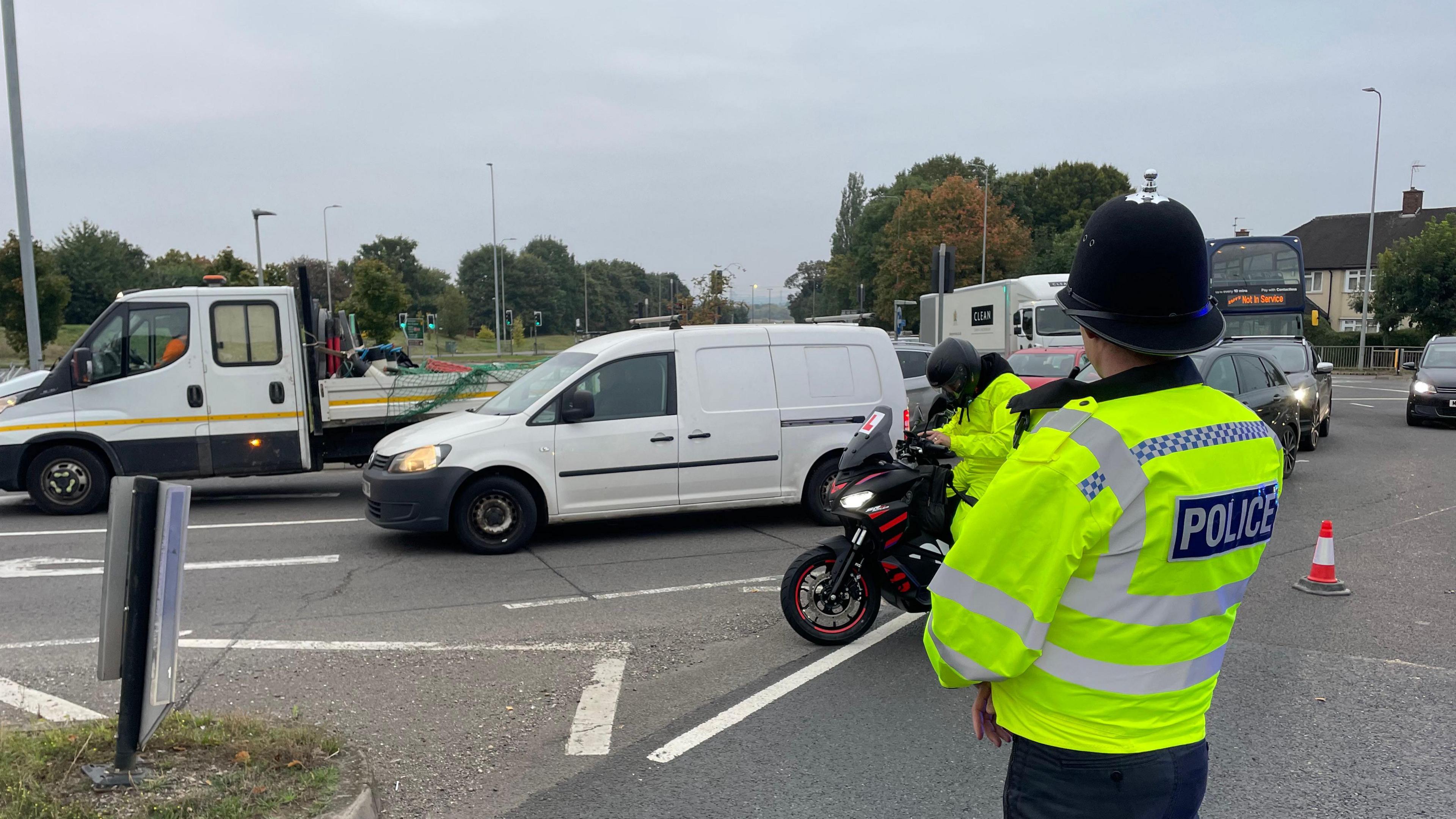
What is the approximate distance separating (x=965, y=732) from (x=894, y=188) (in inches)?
3249

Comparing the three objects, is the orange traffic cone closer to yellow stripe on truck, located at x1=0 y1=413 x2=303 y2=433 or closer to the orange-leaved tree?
yellow stripe on truck, located at x1=0 y1=413 x2=303 y2=433

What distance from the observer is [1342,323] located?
61.7 meters

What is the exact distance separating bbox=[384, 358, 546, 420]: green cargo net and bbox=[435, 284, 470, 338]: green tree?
61.1 metres

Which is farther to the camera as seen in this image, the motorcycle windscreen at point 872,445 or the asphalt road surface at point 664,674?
the motorcycle windscreen at point 872,445

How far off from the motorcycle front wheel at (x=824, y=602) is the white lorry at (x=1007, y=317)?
15409 mm

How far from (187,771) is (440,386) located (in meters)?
7.55

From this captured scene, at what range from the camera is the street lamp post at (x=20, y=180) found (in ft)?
51.4

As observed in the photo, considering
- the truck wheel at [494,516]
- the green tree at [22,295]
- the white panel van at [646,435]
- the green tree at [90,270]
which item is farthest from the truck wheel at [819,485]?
the green tree at [90,270]

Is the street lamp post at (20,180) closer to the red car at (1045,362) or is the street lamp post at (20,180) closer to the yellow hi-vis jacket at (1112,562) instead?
the red car at (1045,362)

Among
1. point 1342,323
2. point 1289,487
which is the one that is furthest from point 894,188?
point 1289,487

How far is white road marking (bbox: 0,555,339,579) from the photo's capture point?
303 inches

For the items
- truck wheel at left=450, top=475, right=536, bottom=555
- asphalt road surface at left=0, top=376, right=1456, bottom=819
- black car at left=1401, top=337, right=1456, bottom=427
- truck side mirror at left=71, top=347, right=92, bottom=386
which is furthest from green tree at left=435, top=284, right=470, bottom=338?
truck wheel at left=450, top=475, right=536, bottom=555

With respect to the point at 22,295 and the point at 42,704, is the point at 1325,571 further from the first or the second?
the point at 22,295

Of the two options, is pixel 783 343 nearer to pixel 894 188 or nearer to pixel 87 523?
pixel 87 523
